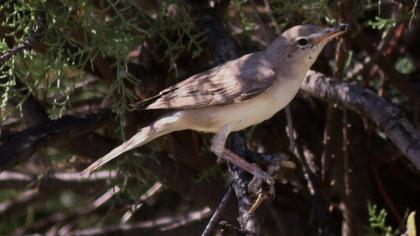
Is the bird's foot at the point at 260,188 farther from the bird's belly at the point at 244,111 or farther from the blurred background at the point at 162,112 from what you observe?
the bird's belly at the point at 244,111

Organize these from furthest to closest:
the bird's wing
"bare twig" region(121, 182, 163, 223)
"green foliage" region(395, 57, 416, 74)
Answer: "green foliage" region(395, 57, 416, 74)
"bare twig" region(121, 182, 163, 223)
the bird's wing

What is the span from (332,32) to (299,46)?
239 millimetres

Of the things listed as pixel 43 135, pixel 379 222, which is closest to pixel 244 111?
pixel 379 222

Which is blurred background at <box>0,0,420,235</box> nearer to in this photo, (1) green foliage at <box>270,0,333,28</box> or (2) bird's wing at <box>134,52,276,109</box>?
(1) green foliage at <box>270,0,333,28</box>

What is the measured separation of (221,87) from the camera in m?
3.49

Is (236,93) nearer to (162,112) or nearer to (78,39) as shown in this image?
(162,112)

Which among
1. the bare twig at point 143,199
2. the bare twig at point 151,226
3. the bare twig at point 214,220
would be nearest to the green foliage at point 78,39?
the bare twig at point 214,220

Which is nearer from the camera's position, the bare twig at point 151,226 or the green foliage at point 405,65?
the bare twig at point 151,226

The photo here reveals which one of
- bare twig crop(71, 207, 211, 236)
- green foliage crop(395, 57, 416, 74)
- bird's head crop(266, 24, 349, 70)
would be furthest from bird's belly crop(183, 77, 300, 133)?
green foliage crop(395, 57, 416, 74)

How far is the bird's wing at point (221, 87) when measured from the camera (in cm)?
345

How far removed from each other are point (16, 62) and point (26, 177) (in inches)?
60.5

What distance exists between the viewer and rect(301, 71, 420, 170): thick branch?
3.23 m

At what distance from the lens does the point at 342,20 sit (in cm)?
379

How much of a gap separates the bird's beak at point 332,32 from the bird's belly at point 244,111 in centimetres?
21
